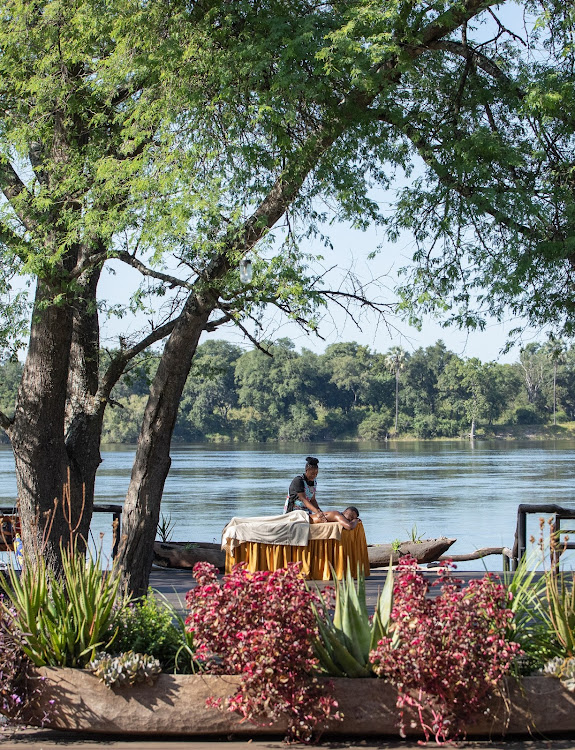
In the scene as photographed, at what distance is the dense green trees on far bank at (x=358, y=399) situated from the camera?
84750 mm

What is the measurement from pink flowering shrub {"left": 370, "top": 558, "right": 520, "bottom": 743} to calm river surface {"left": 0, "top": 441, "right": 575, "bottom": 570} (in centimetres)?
864

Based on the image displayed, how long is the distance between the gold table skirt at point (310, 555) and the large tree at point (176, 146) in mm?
1726

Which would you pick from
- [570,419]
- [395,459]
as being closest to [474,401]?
[570,419]

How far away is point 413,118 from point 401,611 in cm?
470

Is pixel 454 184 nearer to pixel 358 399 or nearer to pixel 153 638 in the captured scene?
pixel 153 638

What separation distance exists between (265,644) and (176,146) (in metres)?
4.18

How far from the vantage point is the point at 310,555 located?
987 centimetres

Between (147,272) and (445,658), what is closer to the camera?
(445,658)

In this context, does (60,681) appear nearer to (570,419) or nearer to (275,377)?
(275,377)

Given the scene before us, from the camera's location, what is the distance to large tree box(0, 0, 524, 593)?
6910 millimetres

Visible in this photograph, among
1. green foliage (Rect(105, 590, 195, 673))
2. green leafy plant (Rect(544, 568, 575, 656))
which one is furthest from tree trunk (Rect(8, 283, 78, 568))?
green leafy plant (Rect(544, 568, 575, 656))

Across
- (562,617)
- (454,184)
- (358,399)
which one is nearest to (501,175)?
(454,184)

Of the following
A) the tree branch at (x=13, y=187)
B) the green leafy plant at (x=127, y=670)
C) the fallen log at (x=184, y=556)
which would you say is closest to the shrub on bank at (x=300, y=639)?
the green leafy plant at (x=127, y=670)

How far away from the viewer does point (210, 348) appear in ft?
306
